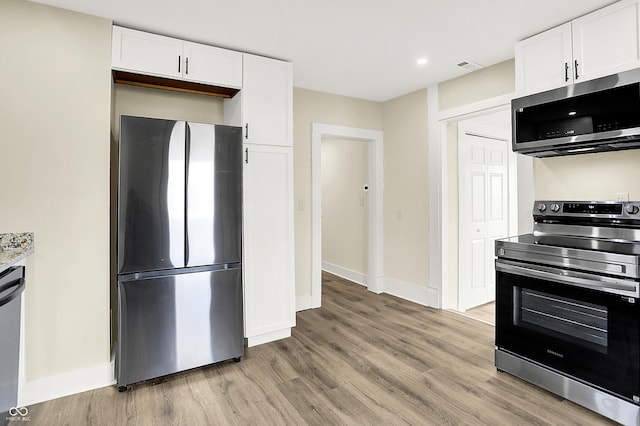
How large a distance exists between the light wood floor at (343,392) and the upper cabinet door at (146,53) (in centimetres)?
228

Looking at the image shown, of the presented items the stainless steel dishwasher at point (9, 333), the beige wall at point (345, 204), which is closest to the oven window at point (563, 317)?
the beige wall at point (345, 204)

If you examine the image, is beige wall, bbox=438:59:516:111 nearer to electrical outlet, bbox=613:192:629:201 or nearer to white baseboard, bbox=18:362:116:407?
electrical outlet, bbox=613:192:629:201

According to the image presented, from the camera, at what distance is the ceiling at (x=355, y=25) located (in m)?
2.29

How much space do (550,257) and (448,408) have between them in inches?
44.8

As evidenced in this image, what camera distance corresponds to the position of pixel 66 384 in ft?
7.47

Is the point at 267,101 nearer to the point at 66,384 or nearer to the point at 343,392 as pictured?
the point at 343,392

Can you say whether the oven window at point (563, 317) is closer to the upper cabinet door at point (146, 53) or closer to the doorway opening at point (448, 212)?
the doorway opening at point (448, 212)

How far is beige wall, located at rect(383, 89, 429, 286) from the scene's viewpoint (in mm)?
4086

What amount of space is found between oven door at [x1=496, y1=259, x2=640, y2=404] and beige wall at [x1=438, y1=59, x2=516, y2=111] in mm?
1771

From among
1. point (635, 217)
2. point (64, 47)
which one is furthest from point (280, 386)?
point (64, 47)

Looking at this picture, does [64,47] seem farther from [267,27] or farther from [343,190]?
[343,190]

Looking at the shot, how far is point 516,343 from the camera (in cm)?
241

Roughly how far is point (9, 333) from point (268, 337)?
1832 millimetres

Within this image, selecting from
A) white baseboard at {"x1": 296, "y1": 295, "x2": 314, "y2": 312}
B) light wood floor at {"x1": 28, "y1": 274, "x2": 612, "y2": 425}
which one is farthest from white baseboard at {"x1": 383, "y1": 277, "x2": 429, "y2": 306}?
white baseboard at {"x1": 296, "y1": 295, "x2": 314, "y2": 312}
